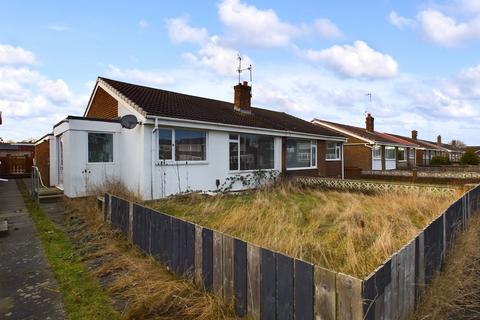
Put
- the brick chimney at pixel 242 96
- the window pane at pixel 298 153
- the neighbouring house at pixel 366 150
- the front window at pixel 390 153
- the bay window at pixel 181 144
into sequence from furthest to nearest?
the front window at pixel 390 153, the neighbouring house at pixel 366 150, the brick chimney at pixel 242 96, the window pane at pixel 298 153, the bay window at pixel 181 144

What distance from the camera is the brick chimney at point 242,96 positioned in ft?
61.4

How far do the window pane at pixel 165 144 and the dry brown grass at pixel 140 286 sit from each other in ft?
16.7

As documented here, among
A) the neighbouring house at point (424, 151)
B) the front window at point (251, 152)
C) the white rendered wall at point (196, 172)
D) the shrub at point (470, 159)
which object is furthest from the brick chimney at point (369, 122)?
the white rendered wall at point (196, 172)

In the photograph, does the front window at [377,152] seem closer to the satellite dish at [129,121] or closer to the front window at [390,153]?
the front window at [390,153]

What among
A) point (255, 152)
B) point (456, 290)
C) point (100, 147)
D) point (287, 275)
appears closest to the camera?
point (287, 275)

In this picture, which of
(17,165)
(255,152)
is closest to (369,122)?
(255,152)

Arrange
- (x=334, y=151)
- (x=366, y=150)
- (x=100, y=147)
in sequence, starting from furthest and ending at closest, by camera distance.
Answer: (x=366, y=150) → (x=334, y=151) → (x=100, y=147)

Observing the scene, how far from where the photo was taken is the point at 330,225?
741 cm

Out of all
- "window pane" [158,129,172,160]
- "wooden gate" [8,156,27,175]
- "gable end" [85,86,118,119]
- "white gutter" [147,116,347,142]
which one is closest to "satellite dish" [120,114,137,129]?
"white gutter" [147,116,347,142]

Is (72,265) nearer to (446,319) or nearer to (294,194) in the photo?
(446,319)

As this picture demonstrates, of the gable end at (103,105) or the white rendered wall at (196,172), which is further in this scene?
the gable end at (103,105)

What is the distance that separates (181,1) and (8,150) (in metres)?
27.2

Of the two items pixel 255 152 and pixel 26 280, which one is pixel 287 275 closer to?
pixel 26 280

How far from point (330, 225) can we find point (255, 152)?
8655 mm
